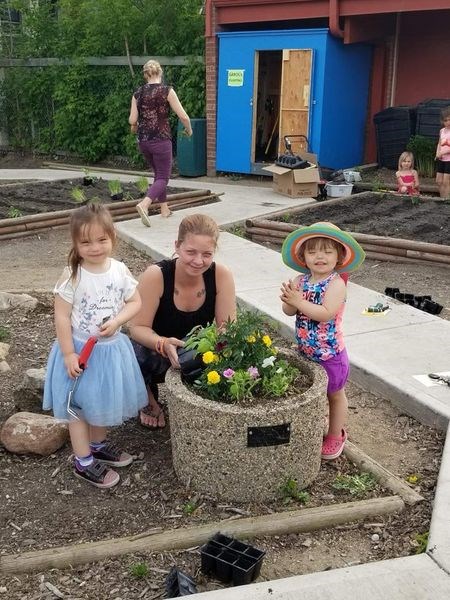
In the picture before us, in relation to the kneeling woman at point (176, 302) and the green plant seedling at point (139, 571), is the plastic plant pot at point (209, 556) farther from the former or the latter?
the kneeling woman at point (176, 302)

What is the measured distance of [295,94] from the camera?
1220cm

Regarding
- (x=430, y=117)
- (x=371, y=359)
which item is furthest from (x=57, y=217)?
(x=430, y=117)

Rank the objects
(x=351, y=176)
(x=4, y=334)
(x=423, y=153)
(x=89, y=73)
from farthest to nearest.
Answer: (x=89, y=73)
(x=423, y=153)
(x=351, y=176)
(x=4, y=334)

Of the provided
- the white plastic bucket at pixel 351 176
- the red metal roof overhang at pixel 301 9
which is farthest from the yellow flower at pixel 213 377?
the red metal roof overhang at pixel 301 9

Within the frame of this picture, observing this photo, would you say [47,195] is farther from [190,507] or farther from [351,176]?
[190,507]

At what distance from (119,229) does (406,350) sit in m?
4.65

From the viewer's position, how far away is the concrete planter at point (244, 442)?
2.89m

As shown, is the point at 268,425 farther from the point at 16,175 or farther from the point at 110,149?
the point at 110,149

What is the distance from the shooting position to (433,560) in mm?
2586

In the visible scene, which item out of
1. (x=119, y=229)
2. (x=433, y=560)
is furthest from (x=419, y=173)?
(x=433, y=560)

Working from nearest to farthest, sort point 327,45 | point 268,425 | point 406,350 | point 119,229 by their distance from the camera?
point 268,425, point 406,350, point 119,229, point 327,45

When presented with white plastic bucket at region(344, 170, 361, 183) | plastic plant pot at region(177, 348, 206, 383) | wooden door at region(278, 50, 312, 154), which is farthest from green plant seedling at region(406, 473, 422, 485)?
wooden door at region(278, 50, 312, 154)

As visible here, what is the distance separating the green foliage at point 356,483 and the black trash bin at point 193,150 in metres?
10.8

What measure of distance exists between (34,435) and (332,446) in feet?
4.88
